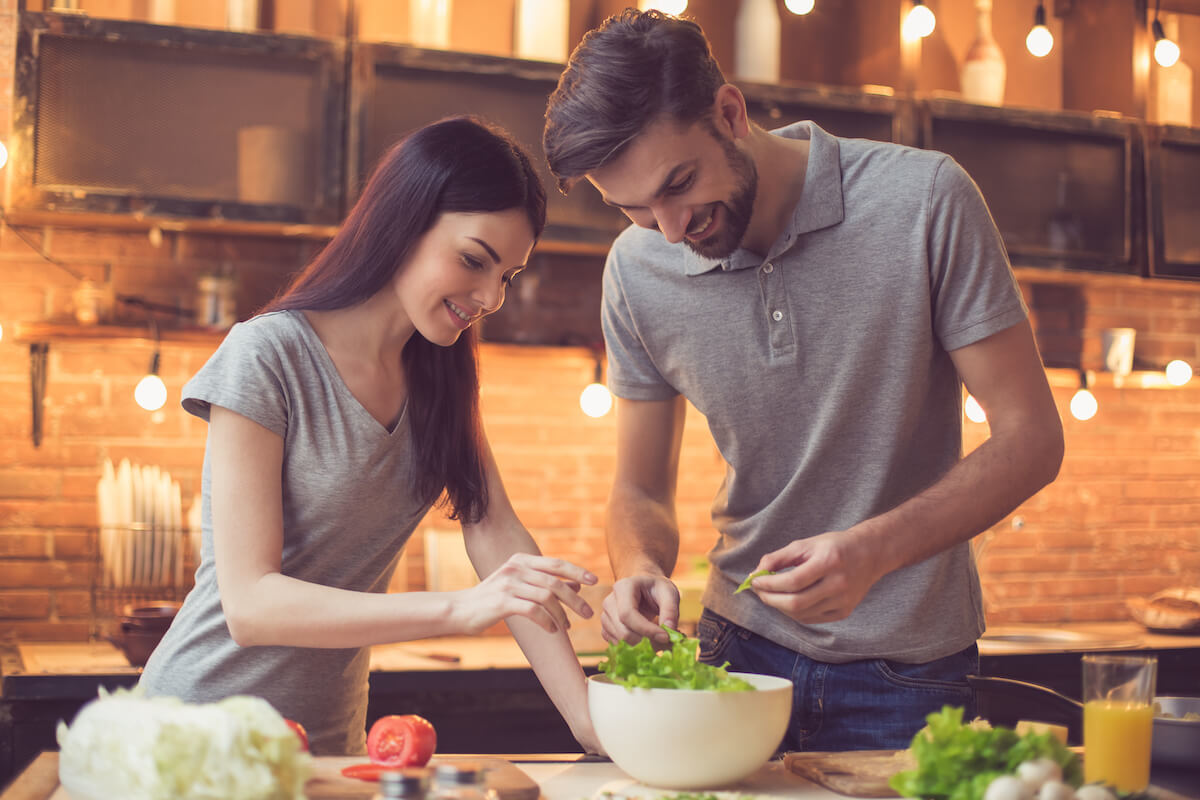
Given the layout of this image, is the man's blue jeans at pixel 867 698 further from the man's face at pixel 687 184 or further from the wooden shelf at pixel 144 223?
the wooden shelf at pixel 144 223

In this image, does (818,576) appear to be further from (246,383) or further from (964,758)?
(246,383)

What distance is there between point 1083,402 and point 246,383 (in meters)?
2.73

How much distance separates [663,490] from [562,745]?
3.16ft

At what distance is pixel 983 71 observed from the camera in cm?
319

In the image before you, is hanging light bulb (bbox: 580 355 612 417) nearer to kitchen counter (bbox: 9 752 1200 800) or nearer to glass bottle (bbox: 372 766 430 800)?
kitchen counter (bbox: 9 752 1200 800)

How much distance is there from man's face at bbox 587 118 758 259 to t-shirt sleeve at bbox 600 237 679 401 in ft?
0.72

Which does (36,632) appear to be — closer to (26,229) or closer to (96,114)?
(26,229)

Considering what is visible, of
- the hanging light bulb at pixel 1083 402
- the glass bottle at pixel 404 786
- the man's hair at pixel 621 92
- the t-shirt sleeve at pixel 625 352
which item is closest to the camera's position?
the glass bottle at pixel 404 786

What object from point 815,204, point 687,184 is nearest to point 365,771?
point 687,184

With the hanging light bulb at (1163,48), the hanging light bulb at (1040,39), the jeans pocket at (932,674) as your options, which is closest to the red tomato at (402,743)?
the jeans pocket at (932,674)

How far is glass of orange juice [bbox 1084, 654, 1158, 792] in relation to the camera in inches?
44.1

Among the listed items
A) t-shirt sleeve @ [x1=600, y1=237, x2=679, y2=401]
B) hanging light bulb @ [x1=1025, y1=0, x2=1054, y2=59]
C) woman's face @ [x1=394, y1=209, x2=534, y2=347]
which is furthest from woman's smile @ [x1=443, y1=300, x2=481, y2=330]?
hanging light bulb @ [x1=1025, y1=0, x2=1054, y2=59]

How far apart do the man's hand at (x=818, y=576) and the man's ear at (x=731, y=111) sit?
1.84ft

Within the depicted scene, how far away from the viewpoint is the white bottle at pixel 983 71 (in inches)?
125
